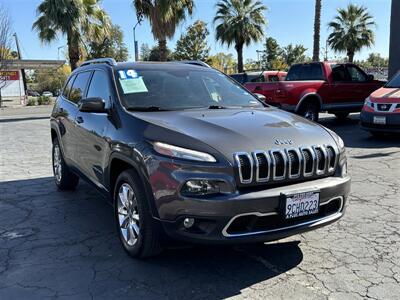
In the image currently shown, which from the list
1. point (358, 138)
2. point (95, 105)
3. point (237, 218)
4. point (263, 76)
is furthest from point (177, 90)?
point (263, 76)

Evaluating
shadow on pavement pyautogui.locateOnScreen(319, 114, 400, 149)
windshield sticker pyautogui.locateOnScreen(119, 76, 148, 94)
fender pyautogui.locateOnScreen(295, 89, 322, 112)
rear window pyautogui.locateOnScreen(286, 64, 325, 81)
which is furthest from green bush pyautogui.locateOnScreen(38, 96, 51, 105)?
windshield sticker pyautogui.locateOnScreen(119, 76, 148, 94)

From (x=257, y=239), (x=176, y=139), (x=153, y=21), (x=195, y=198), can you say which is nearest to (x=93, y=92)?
(x=176, y=139)

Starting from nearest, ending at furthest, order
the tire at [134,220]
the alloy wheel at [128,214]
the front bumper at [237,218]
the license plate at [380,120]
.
→ the front bumper at [237,218] → the tire at [134,220] → the alloy wheel at [128,214] → the license plate at [380,120]

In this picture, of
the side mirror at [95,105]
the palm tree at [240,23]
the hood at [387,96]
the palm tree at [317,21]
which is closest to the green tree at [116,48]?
the palm tree at [240,23]

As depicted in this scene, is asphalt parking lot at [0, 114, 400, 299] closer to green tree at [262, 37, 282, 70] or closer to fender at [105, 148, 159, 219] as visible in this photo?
fender at [105, 148, 159, 219]

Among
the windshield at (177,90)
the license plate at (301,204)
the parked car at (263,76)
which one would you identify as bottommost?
the license plate at (301,204)

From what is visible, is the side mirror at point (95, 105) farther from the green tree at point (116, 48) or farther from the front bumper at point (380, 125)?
the green tree at point (116, 48)

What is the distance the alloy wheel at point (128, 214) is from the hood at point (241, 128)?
26.3 inches

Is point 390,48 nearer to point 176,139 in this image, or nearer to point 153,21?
point 153,21

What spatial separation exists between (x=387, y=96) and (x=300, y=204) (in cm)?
748

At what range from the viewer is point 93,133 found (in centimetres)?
472

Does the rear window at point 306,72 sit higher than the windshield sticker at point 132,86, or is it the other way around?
the rear window at point 306,72

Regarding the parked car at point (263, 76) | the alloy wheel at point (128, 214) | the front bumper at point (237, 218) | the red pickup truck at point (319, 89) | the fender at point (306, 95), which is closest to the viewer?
the front bumper at point (237, 218)

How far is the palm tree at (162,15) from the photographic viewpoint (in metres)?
22.4
